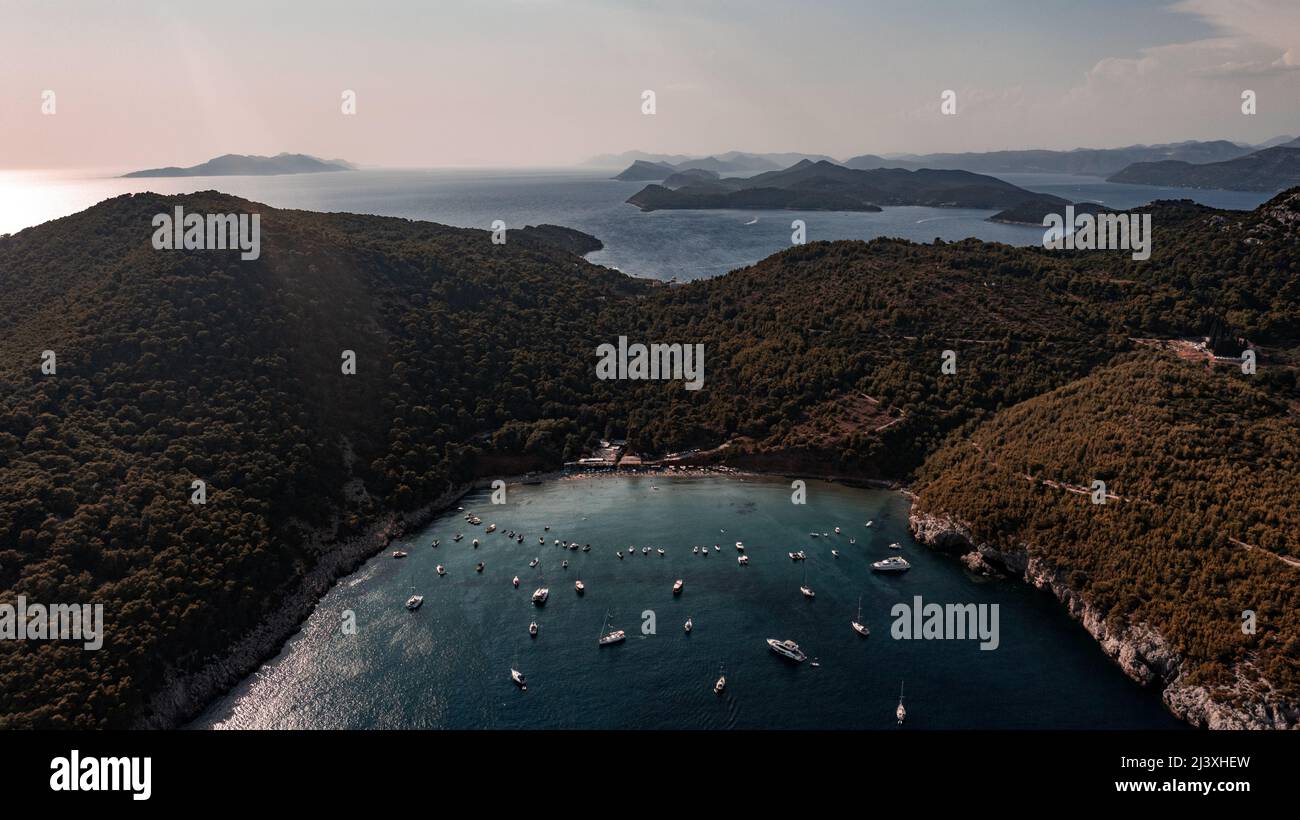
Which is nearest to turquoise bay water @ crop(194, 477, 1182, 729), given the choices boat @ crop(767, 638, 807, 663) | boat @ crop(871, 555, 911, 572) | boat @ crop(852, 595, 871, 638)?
boat @ crop(767, 638, 807, 663)

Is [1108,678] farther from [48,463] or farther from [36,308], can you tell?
[36,308]

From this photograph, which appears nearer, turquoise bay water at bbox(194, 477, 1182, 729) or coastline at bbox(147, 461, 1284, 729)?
coastline at bbox(147, 461, 1284, 729)

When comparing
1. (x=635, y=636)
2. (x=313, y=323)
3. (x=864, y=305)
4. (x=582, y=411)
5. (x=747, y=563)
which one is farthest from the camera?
(x=864, y=305)

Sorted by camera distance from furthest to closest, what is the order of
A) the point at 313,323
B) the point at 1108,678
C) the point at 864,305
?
the point at 864,305, the point at 313,323, the point at 1108,678

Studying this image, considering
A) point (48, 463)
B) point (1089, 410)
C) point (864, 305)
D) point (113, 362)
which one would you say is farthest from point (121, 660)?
point (864, 305)

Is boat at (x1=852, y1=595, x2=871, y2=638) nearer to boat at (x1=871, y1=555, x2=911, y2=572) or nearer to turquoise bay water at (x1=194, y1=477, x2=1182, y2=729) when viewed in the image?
turquoise bay water at (x1=194, y1=477, x2=1182, y2=729)

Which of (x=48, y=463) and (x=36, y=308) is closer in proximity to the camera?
(x=48, y=463)
